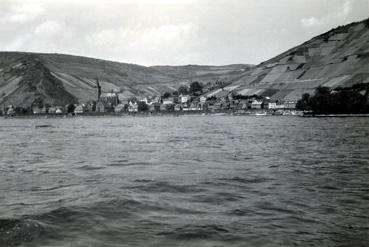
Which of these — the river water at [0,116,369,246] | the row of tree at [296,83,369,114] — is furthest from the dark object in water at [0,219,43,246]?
the row of tree at [296,83,369,114]

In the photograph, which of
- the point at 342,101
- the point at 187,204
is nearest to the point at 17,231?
the point at 187,204

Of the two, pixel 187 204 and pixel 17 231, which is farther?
pixel 187 204

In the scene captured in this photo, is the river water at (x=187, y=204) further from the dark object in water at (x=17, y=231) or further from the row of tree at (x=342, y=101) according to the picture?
the row of tree at (x=342, y=101)

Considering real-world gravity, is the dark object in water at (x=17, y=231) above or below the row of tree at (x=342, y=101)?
below

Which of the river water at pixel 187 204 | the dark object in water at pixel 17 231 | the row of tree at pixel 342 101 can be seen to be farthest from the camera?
the row of tree at pixel 342 101

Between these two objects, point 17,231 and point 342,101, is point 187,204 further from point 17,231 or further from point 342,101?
point 342,101

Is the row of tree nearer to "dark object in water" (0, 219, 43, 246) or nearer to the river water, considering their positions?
the river water

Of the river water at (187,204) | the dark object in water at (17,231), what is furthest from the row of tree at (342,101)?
the dark object in water at (17,231)

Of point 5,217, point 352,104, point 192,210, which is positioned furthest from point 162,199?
point 352,104

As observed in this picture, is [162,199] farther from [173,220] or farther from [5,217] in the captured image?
[5,217]
